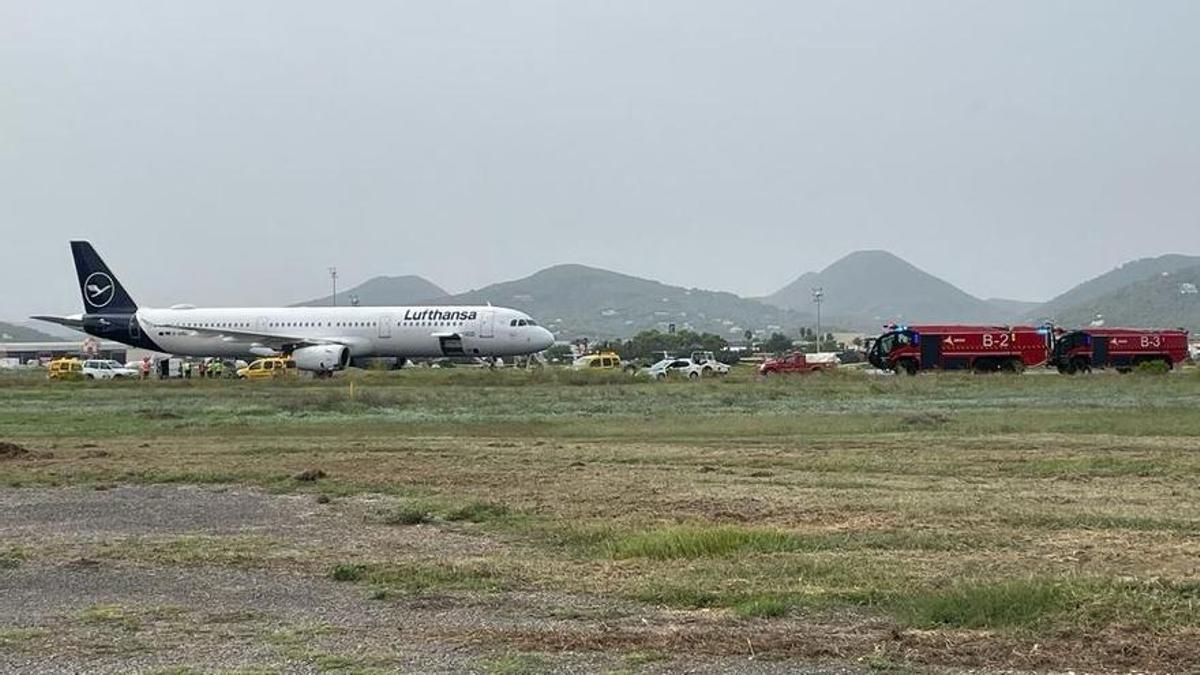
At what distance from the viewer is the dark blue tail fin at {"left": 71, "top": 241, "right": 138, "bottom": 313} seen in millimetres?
73625

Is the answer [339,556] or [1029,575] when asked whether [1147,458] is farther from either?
[339,556]

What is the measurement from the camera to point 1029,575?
34.4ft

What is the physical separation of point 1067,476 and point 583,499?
6.73 meters

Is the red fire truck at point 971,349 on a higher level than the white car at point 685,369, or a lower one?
higher

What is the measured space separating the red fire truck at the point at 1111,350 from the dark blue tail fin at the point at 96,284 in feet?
158

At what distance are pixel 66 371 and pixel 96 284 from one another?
21.7 feet

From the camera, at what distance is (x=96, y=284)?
73.8m

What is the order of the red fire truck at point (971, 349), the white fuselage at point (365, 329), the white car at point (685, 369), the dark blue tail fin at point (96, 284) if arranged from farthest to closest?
the dark blue tail fin at point (96, 284)
the white car at point (685, 369)
the white fuselage at point (365, 329)
the red fire truck at point (971, 349)

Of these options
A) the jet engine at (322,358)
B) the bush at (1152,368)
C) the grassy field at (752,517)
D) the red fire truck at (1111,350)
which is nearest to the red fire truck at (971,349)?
the red fire truck at (1111,350)

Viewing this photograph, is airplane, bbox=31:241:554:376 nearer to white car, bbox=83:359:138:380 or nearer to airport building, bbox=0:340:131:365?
white car, bbox=83:359:138:380

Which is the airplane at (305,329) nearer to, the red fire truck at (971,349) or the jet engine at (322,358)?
the jet engine at (322,358)

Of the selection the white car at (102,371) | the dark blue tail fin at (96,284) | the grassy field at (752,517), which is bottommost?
the grassy field at (752,517)

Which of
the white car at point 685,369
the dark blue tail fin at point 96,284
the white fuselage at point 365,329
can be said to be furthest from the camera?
the dark blue tail fin at point 96,284

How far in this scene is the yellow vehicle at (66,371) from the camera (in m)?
71.3
